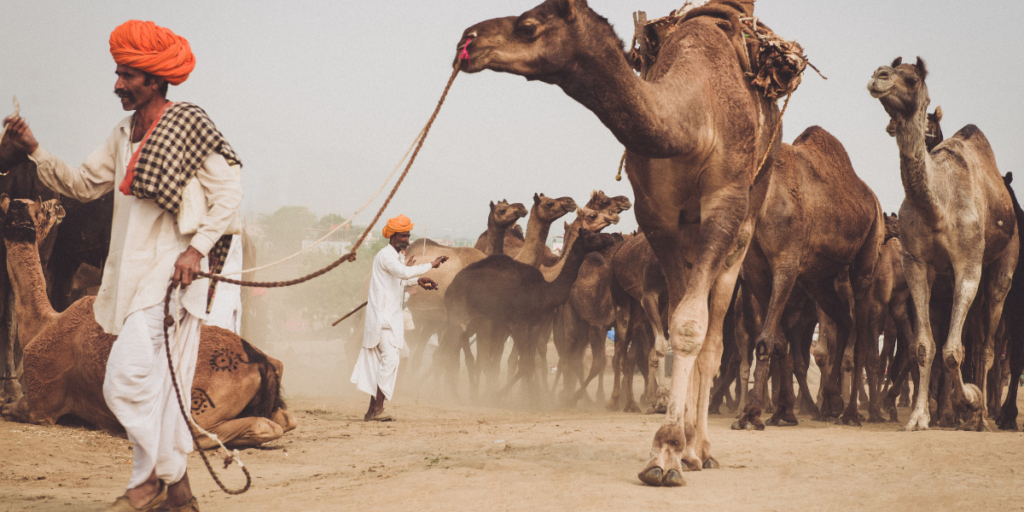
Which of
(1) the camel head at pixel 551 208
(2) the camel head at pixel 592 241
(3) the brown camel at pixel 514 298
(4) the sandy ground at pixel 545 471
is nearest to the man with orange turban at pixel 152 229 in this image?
(4) the sandy ground at pixel 545 471

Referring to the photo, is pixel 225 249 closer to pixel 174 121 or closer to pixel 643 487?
pixel 174 121

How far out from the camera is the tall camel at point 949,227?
24.2 feet

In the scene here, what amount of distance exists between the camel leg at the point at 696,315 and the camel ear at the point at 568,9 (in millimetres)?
1503

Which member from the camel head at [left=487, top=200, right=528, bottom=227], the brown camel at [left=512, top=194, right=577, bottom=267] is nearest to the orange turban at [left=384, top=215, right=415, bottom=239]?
the brown camel at [left=512, top=194, right=577, bottom=267]

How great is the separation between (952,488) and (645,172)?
7.81 feet

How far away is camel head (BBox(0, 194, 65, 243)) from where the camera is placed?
7.02 meters

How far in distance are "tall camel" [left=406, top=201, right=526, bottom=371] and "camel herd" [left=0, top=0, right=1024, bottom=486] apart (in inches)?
92.9

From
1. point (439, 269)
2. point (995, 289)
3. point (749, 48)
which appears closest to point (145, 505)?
point (749, 48)

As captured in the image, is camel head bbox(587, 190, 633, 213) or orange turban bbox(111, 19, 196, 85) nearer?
orange turban bbox(111, 19, 196, 85)

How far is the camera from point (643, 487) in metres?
4.05

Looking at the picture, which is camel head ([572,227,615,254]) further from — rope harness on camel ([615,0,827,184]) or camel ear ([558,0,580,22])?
camel ear ([558,0,580,22])

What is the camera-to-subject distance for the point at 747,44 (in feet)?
18.0

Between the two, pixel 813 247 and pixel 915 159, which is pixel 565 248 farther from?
pixel 915 159

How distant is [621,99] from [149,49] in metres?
2.19
